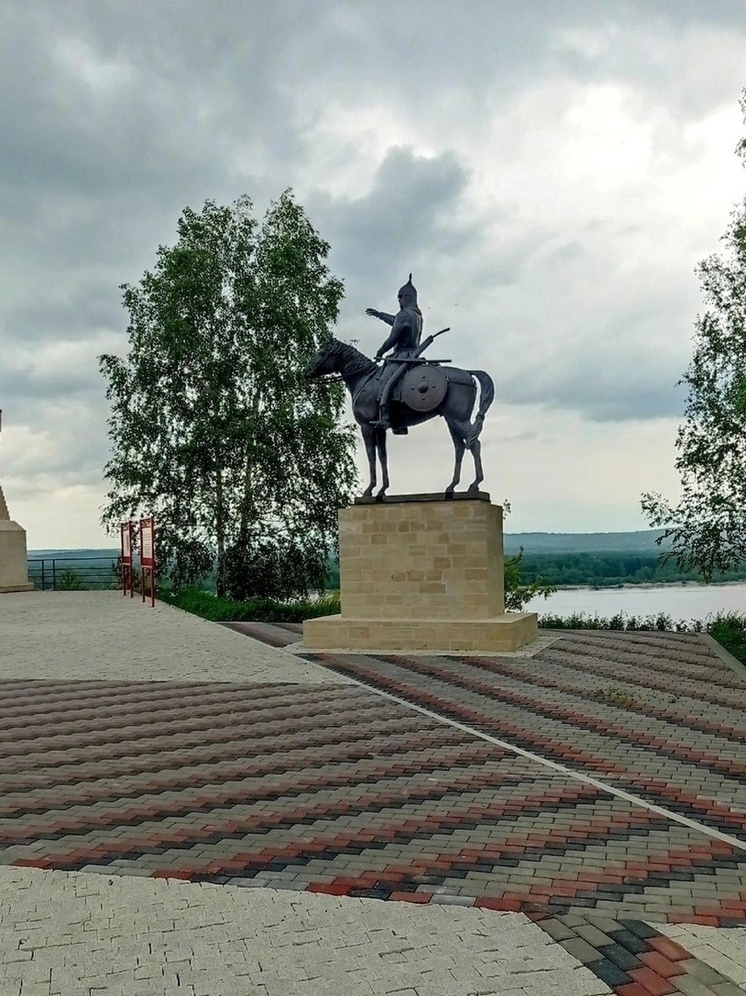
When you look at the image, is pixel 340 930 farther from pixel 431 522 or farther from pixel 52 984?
pixel 431 522

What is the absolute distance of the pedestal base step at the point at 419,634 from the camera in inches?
494

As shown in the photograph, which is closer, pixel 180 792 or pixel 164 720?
pixel 180 792

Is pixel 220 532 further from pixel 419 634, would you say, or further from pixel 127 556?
pixel 419 634

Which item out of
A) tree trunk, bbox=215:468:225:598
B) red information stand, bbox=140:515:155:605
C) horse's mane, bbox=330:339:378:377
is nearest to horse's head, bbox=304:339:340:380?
horse's mane, bbox=330:339:378:377

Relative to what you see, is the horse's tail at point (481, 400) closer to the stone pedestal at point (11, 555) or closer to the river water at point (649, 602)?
the river water at point (649, 602)

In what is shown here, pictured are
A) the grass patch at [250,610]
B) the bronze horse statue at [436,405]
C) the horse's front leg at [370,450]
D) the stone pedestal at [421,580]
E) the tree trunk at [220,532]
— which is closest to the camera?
the stone pedestal at [421,580]

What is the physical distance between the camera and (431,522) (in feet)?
43.0

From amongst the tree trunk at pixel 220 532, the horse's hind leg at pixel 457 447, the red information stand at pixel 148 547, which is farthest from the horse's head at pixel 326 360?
the tree trunk at pixel 220 532

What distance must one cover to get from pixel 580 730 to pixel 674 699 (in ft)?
5.90

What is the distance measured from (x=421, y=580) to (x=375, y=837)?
8174mm

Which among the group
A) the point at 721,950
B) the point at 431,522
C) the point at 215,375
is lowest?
the point at 721,950

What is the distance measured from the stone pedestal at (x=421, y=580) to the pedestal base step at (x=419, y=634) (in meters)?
0.01

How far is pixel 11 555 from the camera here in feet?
89.6

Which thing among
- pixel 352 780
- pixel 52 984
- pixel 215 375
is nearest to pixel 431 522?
pixel 352 780
